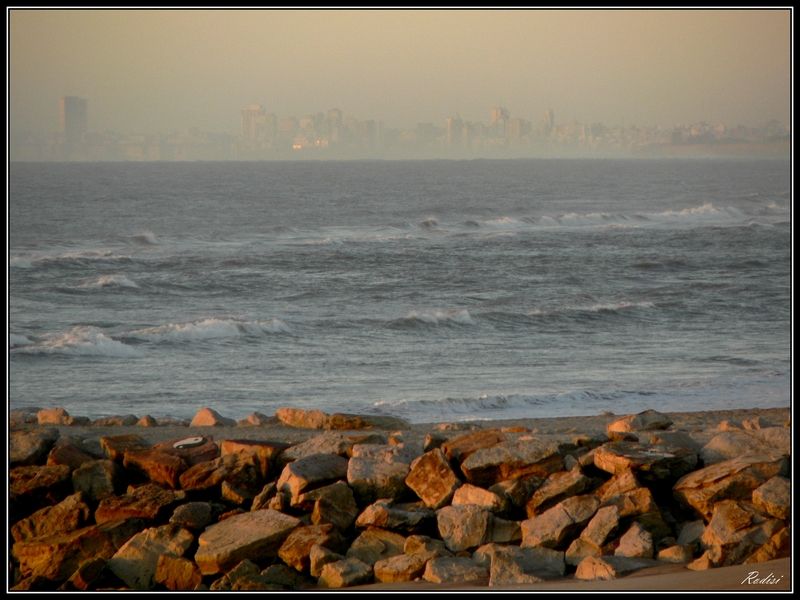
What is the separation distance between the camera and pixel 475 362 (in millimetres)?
20188

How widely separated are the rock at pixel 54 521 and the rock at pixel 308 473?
1409mm

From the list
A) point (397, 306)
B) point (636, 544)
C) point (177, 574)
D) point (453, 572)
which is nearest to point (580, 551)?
point (636, 544)

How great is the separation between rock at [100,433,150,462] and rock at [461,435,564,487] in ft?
8.71

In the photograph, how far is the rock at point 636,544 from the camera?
21.3ft

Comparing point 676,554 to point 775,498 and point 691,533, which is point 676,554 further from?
point 775,498

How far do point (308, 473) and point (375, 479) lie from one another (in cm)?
47

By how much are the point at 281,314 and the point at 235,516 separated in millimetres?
20076

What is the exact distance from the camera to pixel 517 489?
7.21 m

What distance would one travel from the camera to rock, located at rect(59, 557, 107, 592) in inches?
261

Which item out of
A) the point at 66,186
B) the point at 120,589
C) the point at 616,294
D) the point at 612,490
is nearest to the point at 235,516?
the point at 120,589

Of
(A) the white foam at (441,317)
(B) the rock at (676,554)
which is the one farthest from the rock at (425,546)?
(A) the white foam at (441,317)

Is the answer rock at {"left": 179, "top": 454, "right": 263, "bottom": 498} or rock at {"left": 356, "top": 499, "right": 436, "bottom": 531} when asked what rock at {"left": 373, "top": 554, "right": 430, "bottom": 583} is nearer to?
rock at {"left": 356, "top": 499, "right": 436, "bottom": 531}

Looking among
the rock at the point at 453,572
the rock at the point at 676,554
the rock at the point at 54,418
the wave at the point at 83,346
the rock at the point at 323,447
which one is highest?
the rock at the point at 323,447

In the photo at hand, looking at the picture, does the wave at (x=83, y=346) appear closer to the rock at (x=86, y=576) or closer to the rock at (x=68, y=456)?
the rock at (x=68, y=456)
